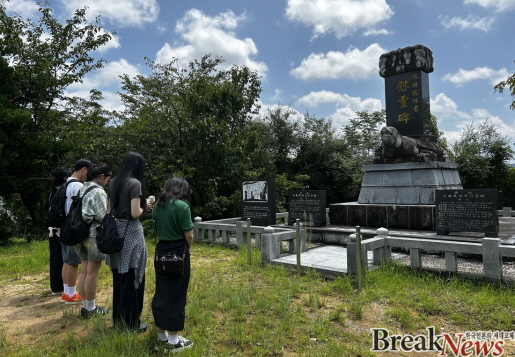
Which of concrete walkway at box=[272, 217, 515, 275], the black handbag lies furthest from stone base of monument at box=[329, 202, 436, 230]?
the black handbag

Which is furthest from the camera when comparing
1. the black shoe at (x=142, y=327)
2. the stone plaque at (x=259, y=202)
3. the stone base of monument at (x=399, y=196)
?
the stone plaque at (x=259, y=202)

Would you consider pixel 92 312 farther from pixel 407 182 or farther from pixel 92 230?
pixel 407 182

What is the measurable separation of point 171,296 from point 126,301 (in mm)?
575

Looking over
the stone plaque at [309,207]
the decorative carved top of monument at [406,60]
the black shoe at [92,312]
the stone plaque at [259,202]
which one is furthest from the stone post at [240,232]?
the decorative carved top of monument at [406,60]

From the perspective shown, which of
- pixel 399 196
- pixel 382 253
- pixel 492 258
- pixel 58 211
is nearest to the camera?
pixel 58 211

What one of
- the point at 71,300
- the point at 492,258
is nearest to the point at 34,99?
the point at 71,300

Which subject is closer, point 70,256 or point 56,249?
point 70,256

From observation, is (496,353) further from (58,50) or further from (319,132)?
(319,132)

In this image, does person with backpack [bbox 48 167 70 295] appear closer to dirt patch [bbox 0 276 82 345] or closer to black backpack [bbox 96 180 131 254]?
dirt patch [bbox 0 276 82 345]

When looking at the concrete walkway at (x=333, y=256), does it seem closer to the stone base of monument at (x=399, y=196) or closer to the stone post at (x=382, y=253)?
the stone post at (x=382, y=253)

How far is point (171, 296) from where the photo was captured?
299 centimetres

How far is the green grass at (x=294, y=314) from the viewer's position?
3.10 metres

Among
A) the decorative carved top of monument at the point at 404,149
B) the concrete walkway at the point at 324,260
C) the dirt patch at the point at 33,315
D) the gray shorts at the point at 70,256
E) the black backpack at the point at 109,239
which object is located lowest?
the dirt patch at the point at 33,315

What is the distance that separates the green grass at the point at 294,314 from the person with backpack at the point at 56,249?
0.32m
